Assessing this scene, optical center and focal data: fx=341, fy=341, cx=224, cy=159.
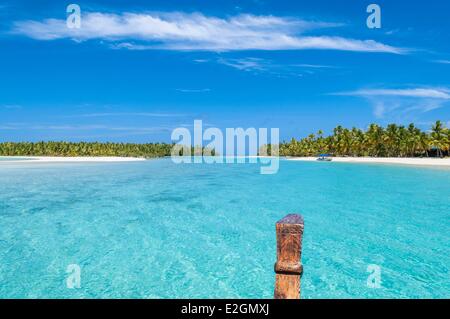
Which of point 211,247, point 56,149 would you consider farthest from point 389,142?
point 56,149

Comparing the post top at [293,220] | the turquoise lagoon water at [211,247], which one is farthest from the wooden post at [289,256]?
the turquoise lagoon water at [211,247]

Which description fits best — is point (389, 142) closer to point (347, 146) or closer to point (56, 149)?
point (347, 146)

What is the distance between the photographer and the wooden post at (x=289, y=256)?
4371 mm

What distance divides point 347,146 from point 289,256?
449ft

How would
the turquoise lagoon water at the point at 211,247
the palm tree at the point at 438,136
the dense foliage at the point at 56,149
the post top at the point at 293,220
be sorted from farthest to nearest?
the dense foliage at the point at 56,149
the palm tree at the point at 438,136
the turquoise lagoon water at the point at 211,247
the post top at the point at 293,220

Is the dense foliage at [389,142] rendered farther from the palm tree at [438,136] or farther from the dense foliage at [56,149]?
the dense foliage at [56,149]

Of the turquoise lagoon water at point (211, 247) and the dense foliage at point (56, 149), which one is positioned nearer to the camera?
the turquoise lagoon water at point (211, 247)

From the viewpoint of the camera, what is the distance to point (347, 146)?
133m

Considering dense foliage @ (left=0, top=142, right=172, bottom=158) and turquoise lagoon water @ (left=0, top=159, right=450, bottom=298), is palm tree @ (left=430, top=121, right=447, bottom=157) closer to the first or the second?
turquoise lagoon water @ (left=0, top=159, right=450, bottom=298)

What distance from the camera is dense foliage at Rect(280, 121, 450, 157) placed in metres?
99.8
